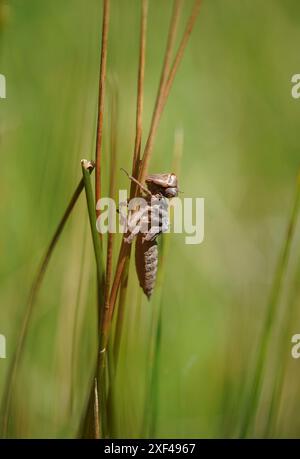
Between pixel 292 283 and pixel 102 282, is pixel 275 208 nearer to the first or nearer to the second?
pixel 292 283

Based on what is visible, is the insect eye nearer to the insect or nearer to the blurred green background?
the insect

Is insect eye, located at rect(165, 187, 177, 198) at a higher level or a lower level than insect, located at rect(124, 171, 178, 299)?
higher

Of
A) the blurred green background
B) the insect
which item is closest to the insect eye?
the insect

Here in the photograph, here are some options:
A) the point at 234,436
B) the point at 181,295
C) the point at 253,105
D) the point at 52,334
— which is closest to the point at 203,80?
the point at 253,105

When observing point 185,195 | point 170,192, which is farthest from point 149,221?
point 185,195

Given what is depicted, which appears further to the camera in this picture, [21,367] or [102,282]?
[21,367]

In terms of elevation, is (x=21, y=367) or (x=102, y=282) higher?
(x=102, y=282)

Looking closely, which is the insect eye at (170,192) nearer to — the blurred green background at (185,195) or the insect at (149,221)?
the insect at (149,221)
